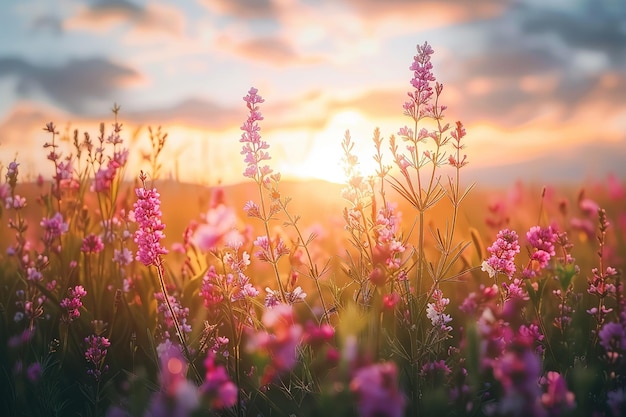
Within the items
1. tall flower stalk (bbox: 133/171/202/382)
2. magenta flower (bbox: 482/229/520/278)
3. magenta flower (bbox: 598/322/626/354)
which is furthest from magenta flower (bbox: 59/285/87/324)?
magenta flower (bbox: 598/322/626/354)

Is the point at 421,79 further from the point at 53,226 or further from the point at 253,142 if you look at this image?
the point at 53,226

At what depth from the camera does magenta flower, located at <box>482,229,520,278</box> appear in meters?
3.29

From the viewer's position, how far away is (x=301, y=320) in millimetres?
4617

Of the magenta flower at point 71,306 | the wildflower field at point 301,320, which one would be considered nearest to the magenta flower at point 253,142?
the wildflower field at point 301,320

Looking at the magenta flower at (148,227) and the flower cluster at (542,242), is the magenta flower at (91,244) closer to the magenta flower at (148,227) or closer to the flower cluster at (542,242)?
the magenta flower at (148,227)

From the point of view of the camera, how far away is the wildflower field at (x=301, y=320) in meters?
1.95

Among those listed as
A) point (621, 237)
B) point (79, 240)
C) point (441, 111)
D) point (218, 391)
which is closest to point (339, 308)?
point (441, 111)

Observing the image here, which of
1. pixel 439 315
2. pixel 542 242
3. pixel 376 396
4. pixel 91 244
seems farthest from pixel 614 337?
pixel 91 244

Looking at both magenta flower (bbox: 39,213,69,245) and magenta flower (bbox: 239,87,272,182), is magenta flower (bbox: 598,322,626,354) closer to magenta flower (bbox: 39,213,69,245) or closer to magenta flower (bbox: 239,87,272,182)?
magenta flower (bbox: 239,87,272,182)

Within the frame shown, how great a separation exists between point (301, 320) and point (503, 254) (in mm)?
1825

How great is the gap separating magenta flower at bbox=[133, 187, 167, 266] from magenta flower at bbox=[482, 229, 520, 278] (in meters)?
1.74

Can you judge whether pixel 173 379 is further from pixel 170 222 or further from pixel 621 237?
pixel 170 222

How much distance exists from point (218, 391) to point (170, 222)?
679 cm

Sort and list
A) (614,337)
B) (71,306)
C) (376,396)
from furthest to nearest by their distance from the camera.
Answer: (71,306) < (614,337) < (376,396)
